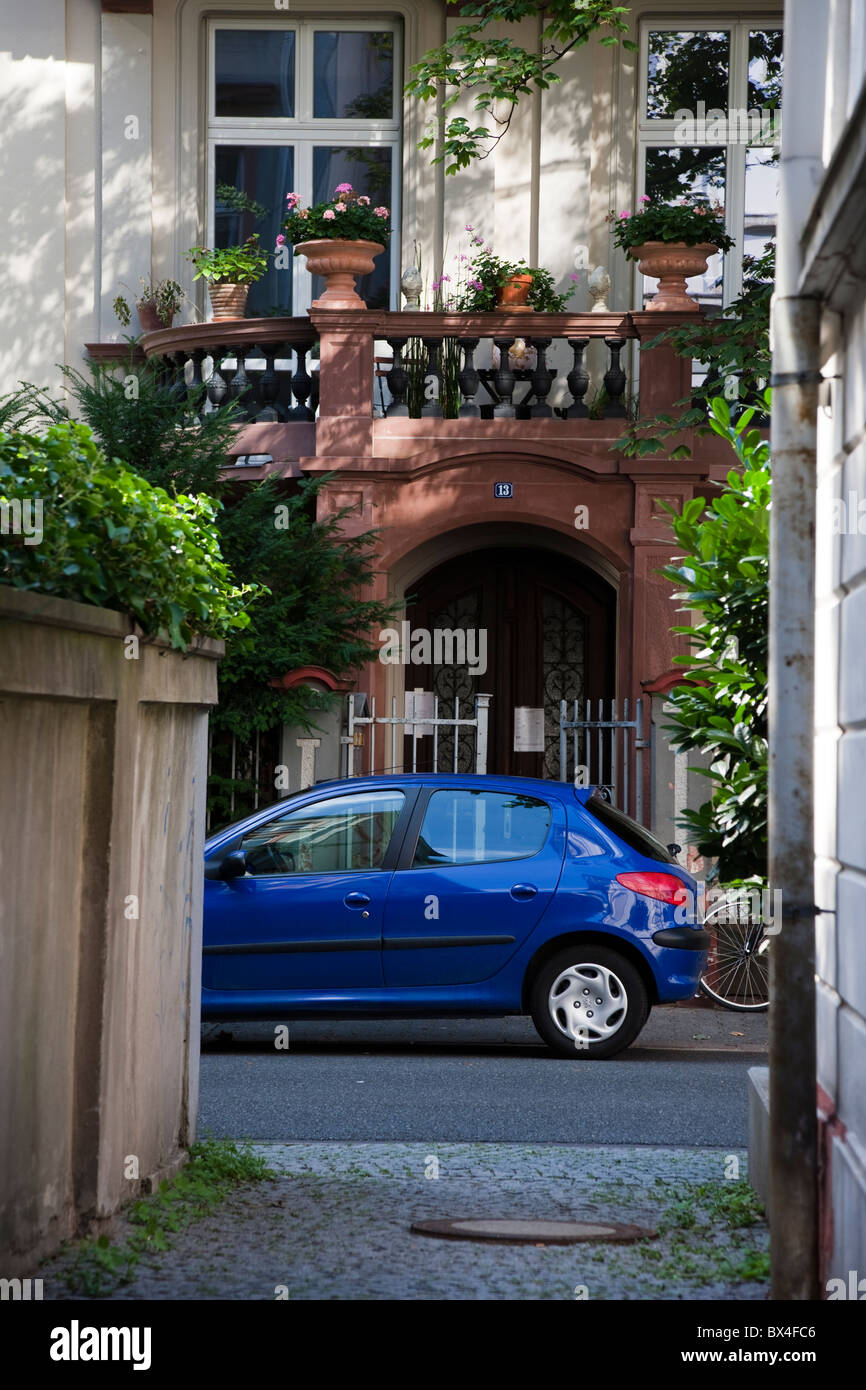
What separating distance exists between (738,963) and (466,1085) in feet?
14.1

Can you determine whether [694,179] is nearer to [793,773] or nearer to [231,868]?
[231,868]

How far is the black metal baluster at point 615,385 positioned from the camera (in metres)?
15.8

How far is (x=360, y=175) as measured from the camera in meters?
18.2

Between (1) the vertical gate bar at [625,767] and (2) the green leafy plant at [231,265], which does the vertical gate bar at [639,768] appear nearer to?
(1) the vertical gate bar at [625,767]

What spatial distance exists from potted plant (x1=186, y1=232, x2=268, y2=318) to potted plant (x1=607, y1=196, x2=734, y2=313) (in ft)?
→ 11.9

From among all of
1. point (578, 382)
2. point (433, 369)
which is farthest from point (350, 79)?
point (578, 382)

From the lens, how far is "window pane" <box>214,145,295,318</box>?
1811cm

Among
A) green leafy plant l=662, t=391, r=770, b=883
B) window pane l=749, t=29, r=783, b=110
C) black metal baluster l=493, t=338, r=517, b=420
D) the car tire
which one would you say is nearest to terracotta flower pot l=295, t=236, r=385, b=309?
black metal baluster l=493, t=338, r=517, b=420

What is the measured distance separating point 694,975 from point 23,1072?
608 cm

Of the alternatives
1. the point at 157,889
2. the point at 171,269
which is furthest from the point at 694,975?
the point at 171,269

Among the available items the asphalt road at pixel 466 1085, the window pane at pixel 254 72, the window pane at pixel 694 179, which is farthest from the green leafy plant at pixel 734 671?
the window pane at pixel 254 72

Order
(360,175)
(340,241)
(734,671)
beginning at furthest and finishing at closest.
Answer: (360,175), (340,241), (734,671)

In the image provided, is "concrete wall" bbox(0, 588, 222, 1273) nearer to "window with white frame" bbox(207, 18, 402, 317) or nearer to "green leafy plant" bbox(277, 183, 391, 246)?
"green leafy plant" bbox(277, 183, 391, 246)

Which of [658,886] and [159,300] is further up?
[159,300]
